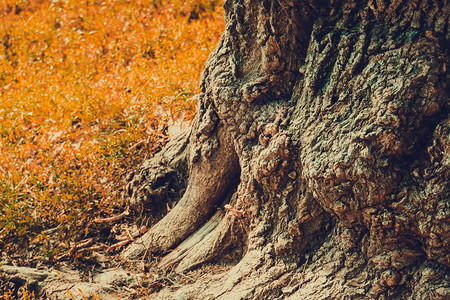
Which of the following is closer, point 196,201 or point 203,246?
point 203,246

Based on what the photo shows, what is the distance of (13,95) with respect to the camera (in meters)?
5.50

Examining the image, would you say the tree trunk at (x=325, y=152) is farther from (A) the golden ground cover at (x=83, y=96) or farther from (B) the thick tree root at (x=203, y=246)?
(A) the golden ground cover at (x=83, y=96)

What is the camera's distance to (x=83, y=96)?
5070 mm

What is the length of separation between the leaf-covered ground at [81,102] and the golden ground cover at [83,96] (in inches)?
0.6

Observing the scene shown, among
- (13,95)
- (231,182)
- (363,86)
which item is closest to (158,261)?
(231,182)

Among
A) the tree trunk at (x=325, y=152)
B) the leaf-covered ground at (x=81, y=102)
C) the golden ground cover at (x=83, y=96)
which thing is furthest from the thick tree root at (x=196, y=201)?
the golden ground cover at (x=83, y=96)

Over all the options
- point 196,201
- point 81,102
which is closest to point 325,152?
point 196,201

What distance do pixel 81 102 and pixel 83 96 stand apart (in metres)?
0.11

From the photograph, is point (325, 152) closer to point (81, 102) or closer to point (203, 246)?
point (203, 246)

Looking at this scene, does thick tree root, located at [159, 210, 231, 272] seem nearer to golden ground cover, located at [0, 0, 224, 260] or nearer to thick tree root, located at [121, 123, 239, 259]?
thick tree root, located at [121, 123, 239, 259]

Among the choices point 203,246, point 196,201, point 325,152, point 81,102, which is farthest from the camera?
point 81,102

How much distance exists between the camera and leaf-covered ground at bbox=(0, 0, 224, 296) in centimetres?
364

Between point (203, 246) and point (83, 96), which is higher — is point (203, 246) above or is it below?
below

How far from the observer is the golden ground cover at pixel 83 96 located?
147 inches
